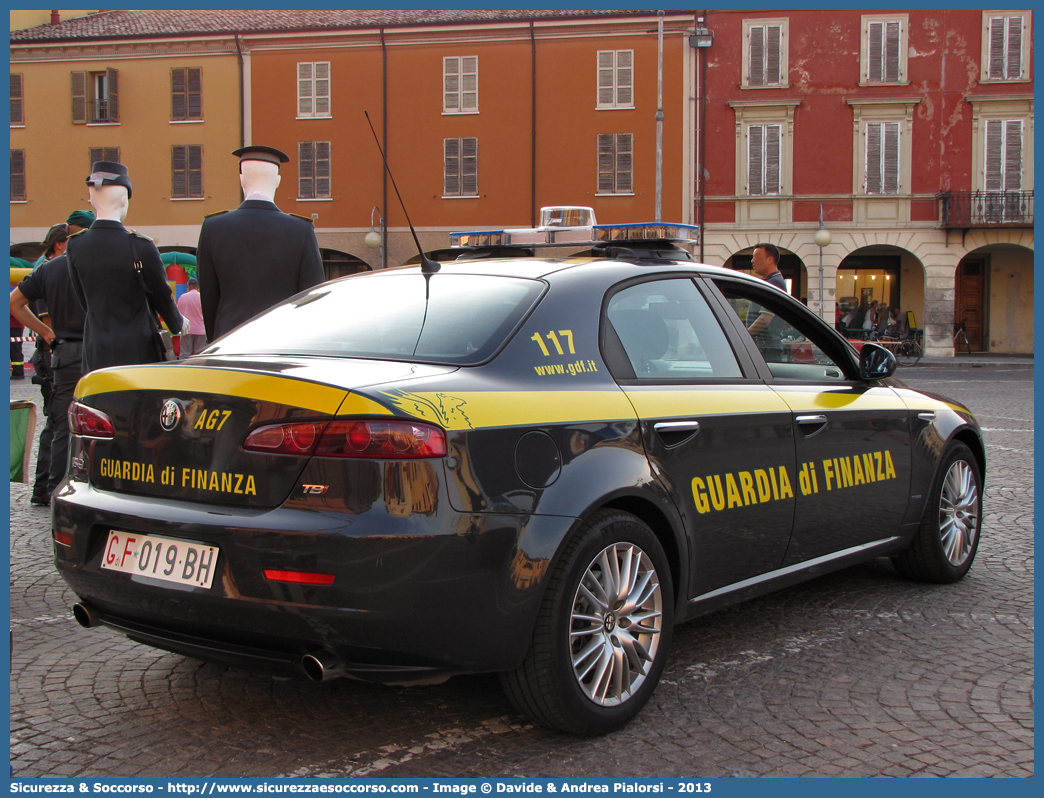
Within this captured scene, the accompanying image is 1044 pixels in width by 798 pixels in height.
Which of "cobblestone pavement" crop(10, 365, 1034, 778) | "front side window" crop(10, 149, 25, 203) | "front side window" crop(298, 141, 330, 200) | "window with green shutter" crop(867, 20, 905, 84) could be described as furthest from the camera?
"front side window" crop(10, 149, 25, 203)

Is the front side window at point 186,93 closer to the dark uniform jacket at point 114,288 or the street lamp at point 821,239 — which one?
the street lamp at point 821,239

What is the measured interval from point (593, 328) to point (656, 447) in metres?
0.43

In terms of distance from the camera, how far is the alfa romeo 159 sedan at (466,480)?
2.65 metres

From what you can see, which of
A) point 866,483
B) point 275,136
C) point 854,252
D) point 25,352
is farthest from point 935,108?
point 866,483

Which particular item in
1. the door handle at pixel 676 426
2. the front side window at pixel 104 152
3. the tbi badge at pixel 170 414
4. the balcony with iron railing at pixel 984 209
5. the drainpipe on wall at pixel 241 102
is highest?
the drainpipe on wall at pixel 241 102

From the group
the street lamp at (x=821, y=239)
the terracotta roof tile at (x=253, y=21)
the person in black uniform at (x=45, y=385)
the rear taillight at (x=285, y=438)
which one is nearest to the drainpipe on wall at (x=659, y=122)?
the terracotta roof tile at (x=253, y=21)

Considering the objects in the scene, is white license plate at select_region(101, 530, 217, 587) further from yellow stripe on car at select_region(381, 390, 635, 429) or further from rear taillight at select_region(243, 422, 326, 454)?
yellow stripe on car at select_region(381, 390, 635, 429)

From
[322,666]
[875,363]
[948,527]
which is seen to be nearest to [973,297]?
[948,527]

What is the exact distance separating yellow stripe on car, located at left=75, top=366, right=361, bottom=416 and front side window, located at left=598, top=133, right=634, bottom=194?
2888 centimetres

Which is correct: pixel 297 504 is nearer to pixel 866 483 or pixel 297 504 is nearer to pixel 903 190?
pixel 866 483

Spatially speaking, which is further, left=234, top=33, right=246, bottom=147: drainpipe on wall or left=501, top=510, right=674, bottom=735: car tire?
left=234, top=33, right=246, bottom=147: drainpipe on wall

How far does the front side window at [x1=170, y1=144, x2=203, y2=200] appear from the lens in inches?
1291

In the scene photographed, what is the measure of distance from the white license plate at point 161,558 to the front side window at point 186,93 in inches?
1282

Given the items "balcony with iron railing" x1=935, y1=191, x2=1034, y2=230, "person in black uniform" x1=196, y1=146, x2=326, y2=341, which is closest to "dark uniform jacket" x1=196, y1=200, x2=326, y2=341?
A: "person in black uniform" x1=196, y1=146, x2=326, y2=341
